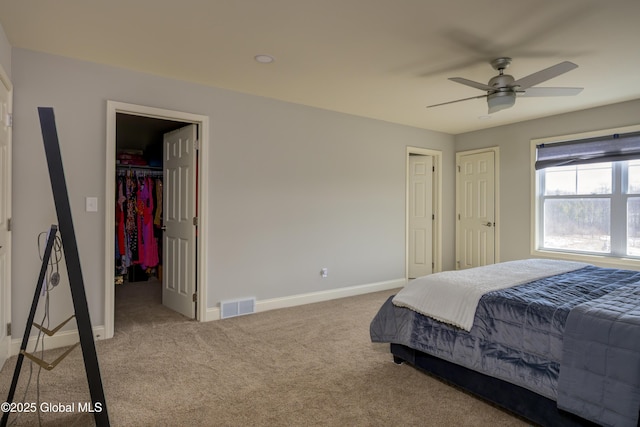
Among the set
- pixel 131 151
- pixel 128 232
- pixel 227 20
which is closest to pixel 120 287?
pixel 128 232

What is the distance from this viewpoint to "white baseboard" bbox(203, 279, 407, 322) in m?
4.05

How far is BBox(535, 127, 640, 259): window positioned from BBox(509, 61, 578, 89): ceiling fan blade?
2311mm

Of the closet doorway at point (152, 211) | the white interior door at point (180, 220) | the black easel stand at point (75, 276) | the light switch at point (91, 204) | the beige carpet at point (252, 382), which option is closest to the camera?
the black easel stand at point (75, 276)

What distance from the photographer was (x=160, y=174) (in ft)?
18.7

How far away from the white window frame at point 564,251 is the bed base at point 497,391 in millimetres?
3214

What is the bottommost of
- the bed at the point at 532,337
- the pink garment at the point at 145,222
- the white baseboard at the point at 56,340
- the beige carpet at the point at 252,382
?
the beige carpet at the point at 252,382

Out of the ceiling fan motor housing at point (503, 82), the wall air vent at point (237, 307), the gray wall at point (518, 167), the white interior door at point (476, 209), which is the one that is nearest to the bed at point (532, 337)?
the ceiling fan motor housing at point (503, 82)

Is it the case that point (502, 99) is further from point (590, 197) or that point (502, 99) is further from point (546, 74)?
point (590, 197)

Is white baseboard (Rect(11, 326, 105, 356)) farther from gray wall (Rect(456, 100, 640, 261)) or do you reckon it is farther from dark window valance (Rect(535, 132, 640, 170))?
dark window valance (Rect(535, 132, 640, 170))

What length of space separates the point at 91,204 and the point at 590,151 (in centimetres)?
545

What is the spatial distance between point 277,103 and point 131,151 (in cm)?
327

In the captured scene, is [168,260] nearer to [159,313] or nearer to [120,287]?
[159,313]

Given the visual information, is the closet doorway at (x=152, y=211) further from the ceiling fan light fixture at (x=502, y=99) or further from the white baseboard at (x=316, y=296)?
the ceiling fan light fixture at (x=502, y=99)

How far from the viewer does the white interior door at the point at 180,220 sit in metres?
3.78
